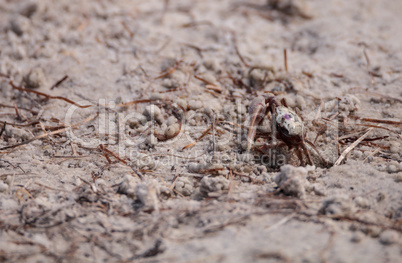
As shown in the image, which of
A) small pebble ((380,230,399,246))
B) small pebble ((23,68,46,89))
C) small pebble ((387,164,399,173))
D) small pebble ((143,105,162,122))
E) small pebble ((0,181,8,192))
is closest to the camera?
small pebble ((380,230,399,246))

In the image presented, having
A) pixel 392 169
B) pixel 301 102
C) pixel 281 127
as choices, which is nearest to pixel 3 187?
pixel 281 127

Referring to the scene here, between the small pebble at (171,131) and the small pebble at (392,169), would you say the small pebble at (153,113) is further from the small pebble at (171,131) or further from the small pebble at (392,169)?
the small pebble at (392,169)

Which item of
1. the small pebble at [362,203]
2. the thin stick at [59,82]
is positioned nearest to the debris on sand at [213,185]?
the small pebble at [362,203]

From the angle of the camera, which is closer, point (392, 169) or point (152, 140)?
point (392, 169)

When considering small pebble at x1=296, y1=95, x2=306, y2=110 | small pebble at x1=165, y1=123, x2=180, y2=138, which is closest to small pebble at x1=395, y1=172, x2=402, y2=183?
small pebble at x1=296, y1=95, x2=306, y2=110

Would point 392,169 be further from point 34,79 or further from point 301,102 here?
point 34,79

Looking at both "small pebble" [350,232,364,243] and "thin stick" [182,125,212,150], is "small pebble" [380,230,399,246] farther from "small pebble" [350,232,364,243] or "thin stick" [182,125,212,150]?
"thin stick" [182,125,212,150]
